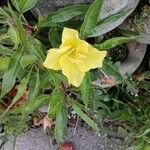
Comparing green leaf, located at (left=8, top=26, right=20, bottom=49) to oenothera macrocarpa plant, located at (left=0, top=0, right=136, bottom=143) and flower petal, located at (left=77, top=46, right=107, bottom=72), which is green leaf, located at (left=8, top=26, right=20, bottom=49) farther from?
flower petal, located at (left=77, top=46, right=107, bottom=72)

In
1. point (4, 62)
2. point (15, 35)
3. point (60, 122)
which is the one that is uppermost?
point (15, 35)

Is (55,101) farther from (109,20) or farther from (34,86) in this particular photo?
(109,20)

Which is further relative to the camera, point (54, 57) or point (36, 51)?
point (36, 51)

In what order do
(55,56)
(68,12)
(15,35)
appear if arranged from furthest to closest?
(68,12) < (15,35) < (55,56)

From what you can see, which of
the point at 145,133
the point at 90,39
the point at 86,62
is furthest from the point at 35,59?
the point at 145,133

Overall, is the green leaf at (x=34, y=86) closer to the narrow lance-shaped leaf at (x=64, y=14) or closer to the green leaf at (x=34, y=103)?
the green leaf at (x=34, y=103)

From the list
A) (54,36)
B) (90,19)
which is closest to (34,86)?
(54,36)
